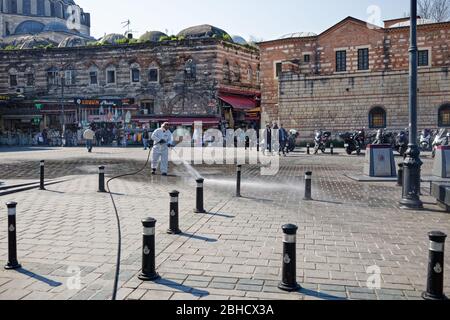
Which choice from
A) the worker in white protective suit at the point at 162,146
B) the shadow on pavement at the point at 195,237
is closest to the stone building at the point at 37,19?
the worker in white protective suit at the point at 162,146

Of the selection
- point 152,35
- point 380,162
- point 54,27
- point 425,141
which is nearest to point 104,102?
point 152,35

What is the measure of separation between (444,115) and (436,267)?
29.8 meters

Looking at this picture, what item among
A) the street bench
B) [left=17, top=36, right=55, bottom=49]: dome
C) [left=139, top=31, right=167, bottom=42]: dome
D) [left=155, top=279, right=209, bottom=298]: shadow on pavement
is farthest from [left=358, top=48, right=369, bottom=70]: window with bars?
[left=155, top=279, right=209, bottom=298]: shadow on pavement

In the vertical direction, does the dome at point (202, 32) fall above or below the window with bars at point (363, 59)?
above

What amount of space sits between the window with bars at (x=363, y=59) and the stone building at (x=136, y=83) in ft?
32.4

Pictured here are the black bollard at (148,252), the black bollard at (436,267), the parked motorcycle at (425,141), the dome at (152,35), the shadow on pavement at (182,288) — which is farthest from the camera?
the dome at (152,35)

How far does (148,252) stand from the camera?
522 centimetres

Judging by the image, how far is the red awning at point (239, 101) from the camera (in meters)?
38.5

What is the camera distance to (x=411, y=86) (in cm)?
974

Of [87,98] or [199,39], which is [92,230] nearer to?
[199,39]

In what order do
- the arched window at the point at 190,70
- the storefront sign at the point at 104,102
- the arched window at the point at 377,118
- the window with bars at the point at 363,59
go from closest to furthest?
the arched window at the point at 377,118
the window with bars at the point at 363,59
the arched window at the point at 190,70
the storefront sign at the point at 104,102

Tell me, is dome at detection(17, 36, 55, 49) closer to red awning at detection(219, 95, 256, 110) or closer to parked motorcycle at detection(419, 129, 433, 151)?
red awning at detection(219, 95, 256, 110)

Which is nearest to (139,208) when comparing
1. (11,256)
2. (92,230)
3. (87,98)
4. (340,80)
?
(92,230)

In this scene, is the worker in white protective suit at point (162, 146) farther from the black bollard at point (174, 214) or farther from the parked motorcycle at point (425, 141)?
the parked motorcycle at point (425, 141)
